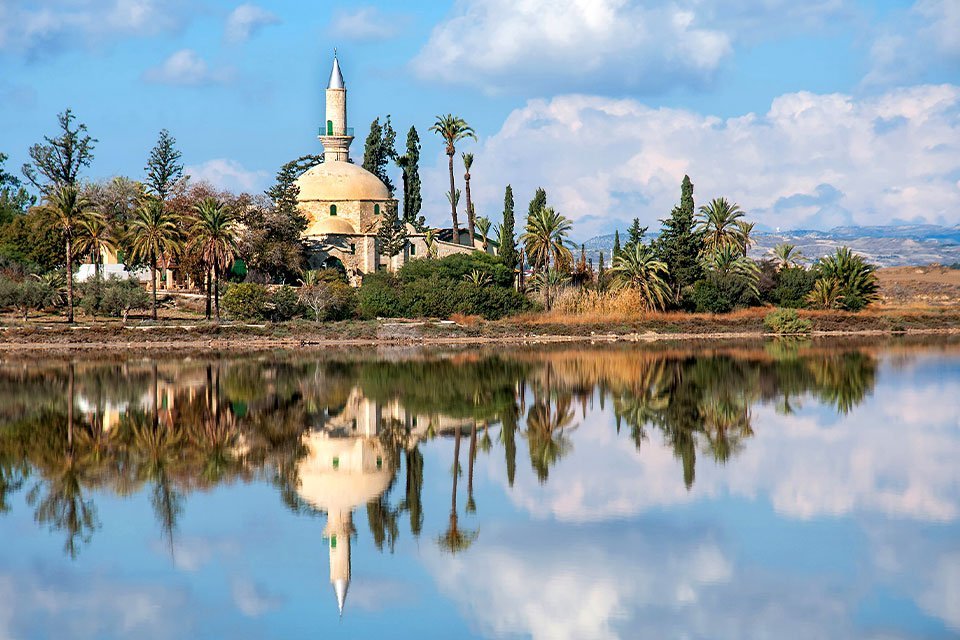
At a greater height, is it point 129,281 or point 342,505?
point 129,281

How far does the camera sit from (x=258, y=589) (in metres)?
12.9

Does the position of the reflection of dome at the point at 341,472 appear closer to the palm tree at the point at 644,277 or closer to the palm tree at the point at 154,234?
the palm tree at the point at 154,234

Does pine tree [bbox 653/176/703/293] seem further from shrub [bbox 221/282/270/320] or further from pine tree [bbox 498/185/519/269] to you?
shrub [bbox 221/282/270/320]

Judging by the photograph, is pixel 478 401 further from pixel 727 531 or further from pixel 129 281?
pixel 129 281

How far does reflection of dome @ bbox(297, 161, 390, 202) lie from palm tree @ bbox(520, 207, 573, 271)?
11095 millimetres

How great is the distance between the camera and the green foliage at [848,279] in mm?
60938

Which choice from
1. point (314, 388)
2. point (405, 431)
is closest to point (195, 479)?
point (405, 431)

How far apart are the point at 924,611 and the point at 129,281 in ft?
160

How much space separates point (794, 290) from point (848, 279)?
262 centimetres

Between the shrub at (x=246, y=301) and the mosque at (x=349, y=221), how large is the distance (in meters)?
11.3

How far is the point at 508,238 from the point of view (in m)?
63.4

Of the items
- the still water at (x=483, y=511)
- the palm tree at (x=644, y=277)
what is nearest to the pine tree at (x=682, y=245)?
the palm tree at (x=644, y=277)

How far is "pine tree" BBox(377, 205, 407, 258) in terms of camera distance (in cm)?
6594

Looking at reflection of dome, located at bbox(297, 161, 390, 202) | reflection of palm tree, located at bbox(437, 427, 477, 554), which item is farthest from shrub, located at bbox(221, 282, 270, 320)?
reflection of palm tree, located at bbox(437, 427, 477, 554)
